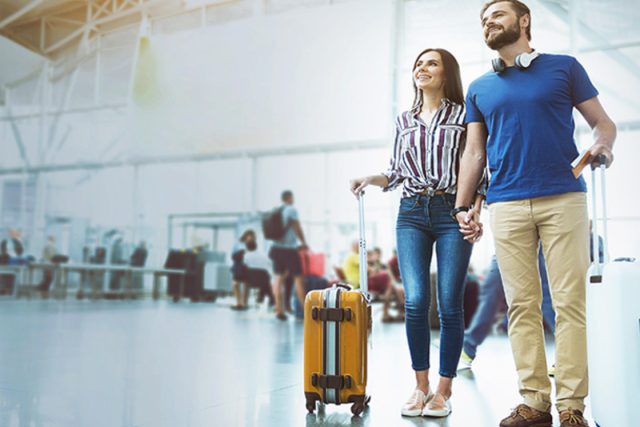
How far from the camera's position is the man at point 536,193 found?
1.74 meters

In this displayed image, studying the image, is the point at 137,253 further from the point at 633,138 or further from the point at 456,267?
the point at 456,267

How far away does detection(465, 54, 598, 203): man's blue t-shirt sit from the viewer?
1.76m

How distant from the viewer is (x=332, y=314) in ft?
6.75

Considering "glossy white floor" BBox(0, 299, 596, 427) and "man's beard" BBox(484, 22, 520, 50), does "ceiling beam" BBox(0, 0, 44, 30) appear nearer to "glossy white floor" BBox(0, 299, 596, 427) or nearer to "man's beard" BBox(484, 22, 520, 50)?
"glossy white floor" BBox(0, 299, 596, 427)

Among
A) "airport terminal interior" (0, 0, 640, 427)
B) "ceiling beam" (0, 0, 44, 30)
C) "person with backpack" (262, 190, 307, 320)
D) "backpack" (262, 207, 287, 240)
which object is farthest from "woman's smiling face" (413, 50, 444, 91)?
"ceiling beam" (0, 0, 44, 30)

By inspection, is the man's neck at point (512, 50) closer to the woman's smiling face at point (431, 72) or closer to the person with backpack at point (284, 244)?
the woman's smiling face at point (431, 72)

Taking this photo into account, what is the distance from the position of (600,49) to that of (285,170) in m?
6.08

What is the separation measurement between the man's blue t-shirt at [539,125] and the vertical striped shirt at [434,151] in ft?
0.76

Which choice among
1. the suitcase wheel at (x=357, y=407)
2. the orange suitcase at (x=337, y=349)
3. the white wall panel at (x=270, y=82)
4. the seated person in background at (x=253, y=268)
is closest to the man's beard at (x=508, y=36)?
the orange suitcase at (x=337, y=349)

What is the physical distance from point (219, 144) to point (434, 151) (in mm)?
10657

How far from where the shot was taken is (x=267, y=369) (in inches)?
121

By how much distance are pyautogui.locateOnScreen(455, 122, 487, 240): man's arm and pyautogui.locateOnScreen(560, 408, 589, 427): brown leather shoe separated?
58cm

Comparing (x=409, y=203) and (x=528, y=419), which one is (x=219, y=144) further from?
(x=528, y=419)

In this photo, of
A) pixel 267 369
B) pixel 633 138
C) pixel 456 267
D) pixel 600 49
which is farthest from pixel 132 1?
pixel 456 267
